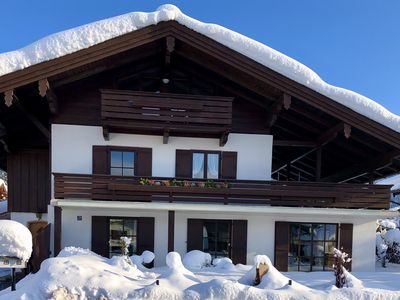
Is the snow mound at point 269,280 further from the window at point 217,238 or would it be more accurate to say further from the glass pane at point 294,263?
the glass pane at point 294,263

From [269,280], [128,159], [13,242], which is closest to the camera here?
[13,242]

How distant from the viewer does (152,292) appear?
6547 millimetres

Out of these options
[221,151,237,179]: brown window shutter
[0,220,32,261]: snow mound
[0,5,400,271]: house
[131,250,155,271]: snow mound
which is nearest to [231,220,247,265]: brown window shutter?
[0,5,400,271]: house

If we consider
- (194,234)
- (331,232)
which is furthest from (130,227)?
(331,232)

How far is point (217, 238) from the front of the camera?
11.5 m

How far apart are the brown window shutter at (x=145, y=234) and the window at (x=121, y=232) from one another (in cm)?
18

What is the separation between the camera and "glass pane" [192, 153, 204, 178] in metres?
11.8

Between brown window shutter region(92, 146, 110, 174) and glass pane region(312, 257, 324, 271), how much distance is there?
7975 mm

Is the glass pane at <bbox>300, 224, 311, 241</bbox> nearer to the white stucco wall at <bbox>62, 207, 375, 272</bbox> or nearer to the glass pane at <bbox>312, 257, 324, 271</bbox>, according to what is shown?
the white stucco wall at <bbox>62, 207, 375, 272</bbox>

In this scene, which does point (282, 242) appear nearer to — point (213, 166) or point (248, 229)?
point (248, 229)

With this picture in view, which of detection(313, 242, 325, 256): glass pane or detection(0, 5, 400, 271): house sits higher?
detection(0, 5, 400, 271): house

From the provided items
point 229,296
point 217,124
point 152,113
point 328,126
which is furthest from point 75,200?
point 328,126

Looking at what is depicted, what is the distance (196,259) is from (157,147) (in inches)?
158

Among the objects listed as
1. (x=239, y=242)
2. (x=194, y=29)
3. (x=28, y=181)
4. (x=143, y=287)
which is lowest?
(x=143, y=287)
